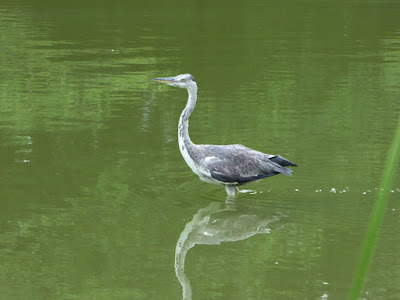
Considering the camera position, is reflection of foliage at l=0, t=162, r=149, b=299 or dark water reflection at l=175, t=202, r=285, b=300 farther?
dark water reflection at l=175, t=202, r=285, b=300

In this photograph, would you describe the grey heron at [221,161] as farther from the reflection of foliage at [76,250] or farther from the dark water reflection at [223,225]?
the reflection of foliage at [76,250]

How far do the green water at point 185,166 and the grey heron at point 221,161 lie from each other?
0.39 meters

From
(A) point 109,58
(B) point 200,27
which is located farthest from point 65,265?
(B) point 200,27

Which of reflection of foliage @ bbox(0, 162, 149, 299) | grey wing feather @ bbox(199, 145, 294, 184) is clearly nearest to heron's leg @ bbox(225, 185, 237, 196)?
grey wing feather @ bbox(199, 145, 294, 184)

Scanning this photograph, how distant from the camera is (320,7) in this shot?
2783 cm

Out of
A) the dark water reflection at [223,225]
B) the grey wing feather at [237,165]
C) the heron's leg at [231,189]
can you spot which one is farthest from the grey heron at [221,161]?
the dark water reflection at [223,225]

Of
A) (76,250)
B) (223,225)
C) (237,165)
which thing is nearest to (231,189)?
(237,165)

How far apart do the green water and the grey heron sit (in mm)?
388

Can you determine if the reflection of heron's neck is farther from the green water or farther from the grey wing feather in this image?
the grey wing feather

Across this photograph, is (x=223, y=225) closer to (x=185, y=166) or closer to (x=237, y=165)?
(x=237, y=165)

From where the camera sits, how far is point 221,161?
880 centimetres

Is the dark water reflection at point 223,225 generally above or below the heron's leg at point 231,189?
below

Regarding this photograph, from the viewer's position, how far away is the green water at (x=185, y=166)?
7.14 meters

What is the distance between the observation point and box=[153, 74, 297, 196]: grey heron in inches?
344
